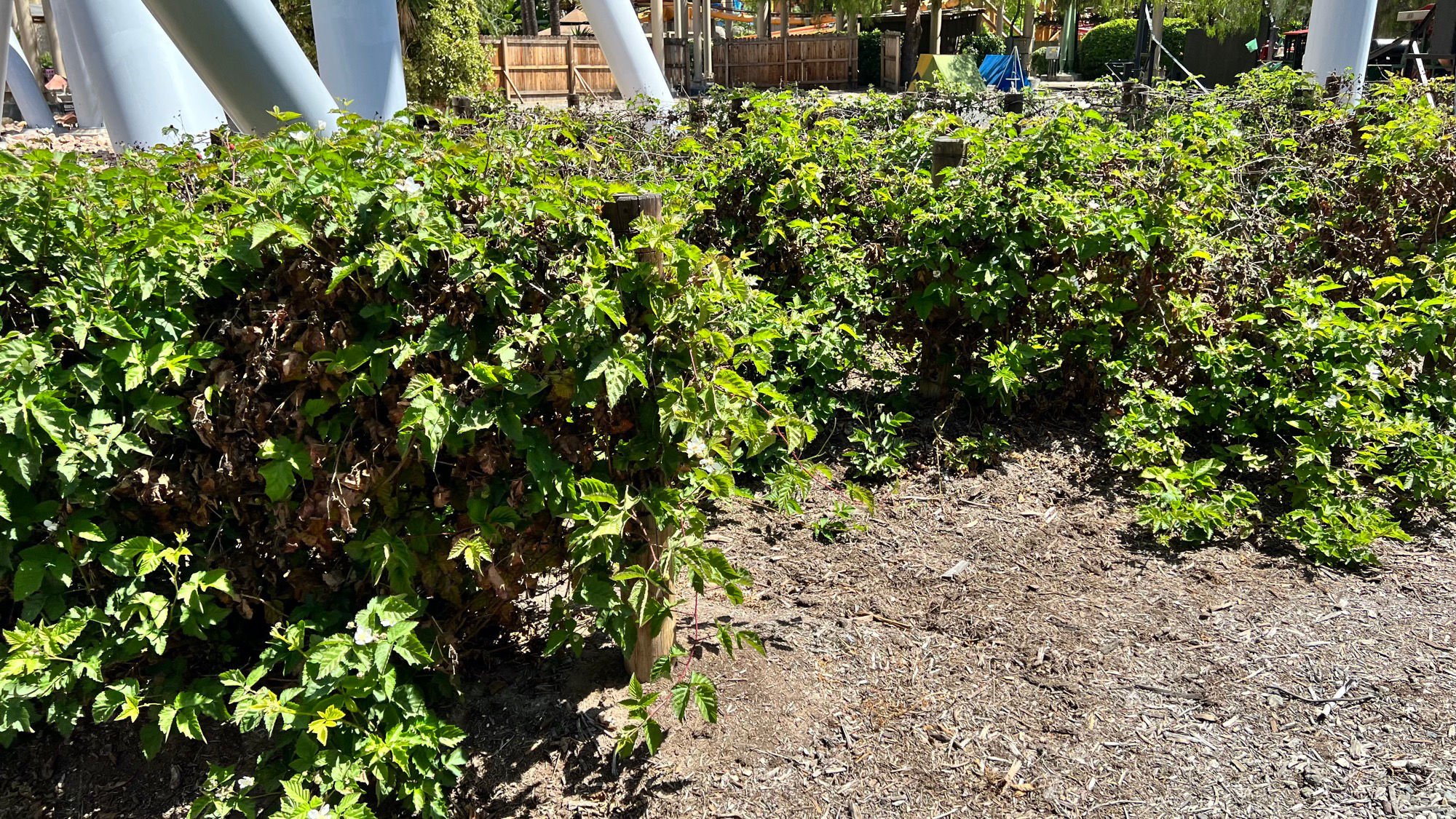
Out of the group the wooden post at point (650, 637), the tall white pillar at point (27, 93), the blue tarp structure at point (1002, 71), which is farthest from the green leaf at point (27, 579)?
the blue tarp structure at point (1002, 71)

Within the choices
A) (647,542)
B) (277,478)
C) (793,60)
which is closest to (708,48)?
(793,60)

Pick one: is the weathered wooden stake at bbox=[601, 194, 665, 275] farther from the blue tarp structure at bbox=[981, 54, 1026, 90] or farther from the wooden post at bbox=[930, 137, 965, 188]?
the blue tarp structure at bbox=[981, 54, 1026, 90]

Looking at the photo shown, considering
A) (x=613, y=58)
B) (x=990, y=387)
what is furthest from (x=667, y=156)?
(x=613, y=58)

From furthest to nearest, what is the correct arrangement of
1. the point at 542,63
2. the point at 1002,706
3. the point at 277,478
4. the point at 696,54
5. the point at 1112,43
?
the point at 1112,43 → the point at 696,54 → the point at 542,63 → the point at 1002,706 → the point at 277,478

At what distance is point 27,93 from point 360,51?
56.5ft

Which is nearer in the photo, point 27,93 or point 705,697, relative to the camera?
point 705,697

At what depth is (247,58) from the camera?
15.6ft

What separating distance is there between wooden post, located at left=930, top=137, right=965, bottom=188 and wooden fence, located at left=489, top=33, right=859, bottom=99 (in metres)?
22.1

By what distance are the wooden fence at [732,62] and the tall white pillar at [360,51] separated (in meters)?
19.6

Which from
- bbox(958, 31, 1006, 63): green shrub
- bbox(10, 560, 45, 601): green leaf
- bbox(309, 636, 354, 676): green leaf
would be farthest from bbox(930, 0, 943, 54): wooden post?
bbox(10, 560, 45, 601): green leaf

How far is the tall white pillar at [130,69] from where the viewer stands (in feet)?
25.0

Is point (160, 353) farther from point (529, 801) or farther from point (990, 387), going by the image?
point (990, 387)

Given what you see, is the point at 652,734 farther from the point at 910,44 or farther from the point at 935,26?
the point at 935,26

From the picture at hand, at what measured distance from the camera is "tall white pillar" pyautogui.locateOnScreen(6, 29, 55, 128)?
19.1 meters
